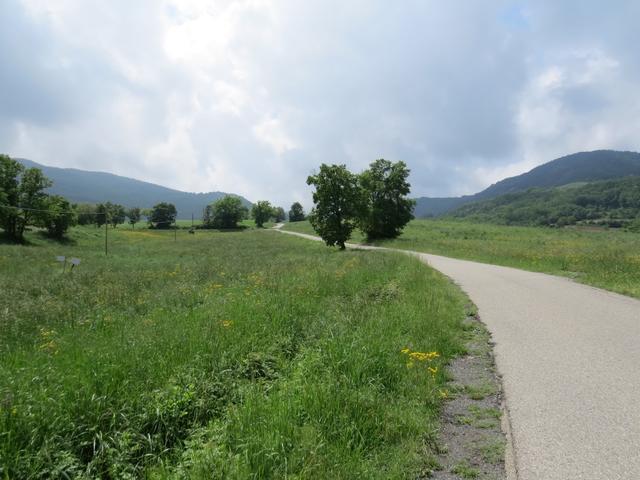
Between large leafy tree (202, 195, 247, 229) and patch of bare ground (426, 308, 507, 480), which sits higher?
large leafy tree (202, 195, 247, 229)

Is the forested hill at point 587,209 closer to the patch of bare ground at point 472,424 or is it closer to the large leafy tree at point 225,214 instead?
the large leafy tree at point 225,214

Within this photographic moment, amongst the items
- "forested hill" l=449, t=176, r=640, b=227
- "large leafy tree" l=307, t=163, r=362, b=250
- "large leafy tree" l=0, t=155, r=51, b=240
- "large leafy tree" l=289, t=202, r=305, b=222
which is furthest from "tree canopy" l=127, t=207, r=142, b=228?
"forested hill" l=449, t=176, r=640, b=227

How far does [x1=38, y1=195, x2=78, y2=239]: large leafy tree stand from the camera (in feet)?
153

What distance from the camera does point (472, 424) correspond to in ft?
13.3

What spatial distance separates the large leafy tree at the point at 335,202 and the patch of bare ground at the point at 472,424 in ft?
92.1

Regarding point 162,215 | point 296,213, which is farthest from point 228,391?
point 296,213

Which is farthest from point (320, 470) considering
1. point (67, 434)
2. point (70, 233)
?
point (70, 233)

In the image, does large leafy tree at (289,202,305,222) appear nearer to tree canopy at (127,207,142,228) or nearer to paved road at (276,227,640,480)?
tree canopy at (127,207,142,228)

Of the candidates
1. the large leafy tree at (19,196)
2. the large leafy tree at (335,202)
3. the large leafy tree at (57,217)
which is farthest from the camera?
the large leafy tree at (57,217)

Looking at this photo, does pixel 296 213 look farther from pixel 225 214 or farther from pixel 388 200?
pixel 388 200

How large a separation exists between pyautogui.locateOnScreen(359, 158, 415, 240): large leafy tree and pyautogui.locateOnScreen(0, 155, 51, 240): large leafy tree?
4317 centimetres

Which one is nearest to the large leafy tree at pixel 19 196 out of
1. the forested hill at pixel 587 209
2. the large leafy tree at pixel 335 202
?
the large leafy tree at pixel 335 202

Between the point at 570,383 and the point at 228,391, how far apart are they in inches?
186

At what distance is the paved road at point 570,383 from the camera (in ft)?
10.8
